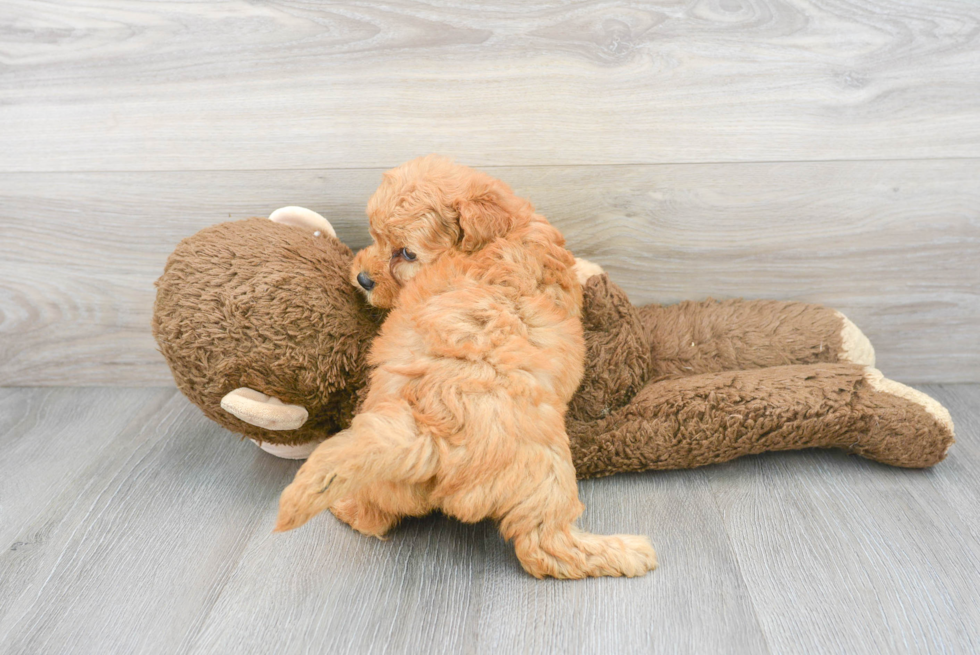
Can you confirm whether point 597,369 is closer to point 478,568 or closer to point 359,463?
point 478,568

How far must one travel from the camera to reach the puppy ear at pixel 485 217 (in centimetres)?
87

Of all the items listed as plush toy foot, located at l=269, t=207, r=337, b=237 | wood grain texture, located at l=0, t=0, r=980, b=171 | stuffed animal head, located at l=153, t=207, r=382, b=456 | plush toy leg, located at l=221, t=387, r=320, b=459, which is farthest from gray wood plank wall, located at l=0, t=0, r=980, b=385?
plush toy leg, located at l=221, t=387, r=320, b=459

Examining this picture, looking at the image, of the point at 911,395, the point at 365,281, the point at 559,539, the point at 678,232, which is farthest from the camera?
the point at 678,232

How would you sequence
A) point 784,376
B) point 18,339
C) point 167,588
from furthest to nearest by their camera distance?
point 18,339, point 784,376, point 167,588

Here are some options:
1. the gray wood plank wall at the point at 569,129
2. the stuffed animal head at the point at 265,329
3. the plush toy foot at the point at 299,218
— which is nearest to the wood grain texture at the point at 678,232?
the gray wood plank wall at the point at 569,129

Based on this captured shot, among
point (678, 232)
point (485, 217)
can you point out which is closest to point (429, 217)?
point (485, 217)

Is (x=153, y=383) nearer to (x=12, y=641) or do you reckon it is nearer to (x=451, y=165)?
(x=12, y=641)

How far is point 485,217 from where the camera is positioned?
2.88 ft

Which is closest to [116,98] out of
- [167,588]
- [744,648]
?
[167,588]

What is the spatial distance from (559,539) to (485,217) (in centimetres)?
44

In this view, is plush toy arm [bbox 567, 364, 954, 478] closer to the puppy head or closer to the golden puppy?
the golden puppy

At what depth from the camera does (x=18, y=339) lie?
1381 mm

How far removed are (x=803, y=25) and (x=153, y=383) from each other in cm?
147

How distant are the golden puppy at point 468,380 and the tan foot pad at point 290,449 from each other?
224 mm
